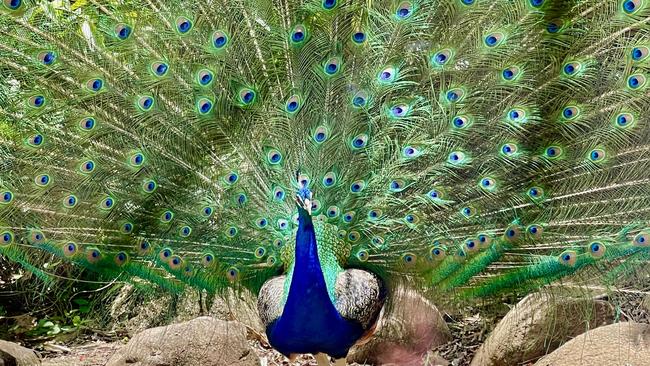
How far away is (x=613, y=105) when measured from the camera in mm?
3135

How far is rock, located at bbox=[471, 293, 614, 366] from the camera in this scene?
3.96 metres

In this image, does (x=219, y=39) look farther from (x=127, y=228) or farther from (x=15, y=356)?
(x=15, y=356)

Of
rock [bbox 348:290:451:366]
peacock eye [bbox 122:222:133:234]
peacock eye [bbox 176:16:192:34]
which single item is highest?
peacock eye [bbox 176:16:192:34]

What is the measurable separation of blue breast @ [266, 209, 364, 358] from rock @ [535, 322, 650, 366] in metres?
1.06

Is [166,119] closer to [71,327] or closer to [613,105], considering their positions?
[613,105]

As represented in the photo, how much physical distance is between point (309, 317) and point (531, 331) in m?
1.47

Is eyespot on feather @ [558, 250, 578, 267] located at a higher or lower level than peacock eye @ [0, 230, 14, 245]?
lower

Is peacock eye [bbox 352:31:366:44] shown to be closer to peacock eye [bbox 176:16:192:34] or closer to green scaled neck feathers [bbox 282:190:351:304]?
peacock eye [bbox 176:16:192:34]

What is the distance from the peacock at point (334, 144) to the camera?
3.10 m

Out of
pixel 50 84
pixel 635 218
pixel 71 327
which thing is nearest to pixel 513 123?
pixel 635 218

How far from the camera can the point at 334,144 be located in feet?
10.8

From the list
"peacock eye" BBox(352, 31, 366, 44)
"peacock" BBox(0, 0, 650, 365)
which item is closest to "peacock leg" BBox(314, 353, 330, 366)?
"peacock" BBox(0, 0, 650, 365)

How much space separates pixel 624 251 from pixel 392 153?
1.08 metres

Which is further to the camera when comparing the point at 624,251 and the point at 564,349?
the point at 564,349
